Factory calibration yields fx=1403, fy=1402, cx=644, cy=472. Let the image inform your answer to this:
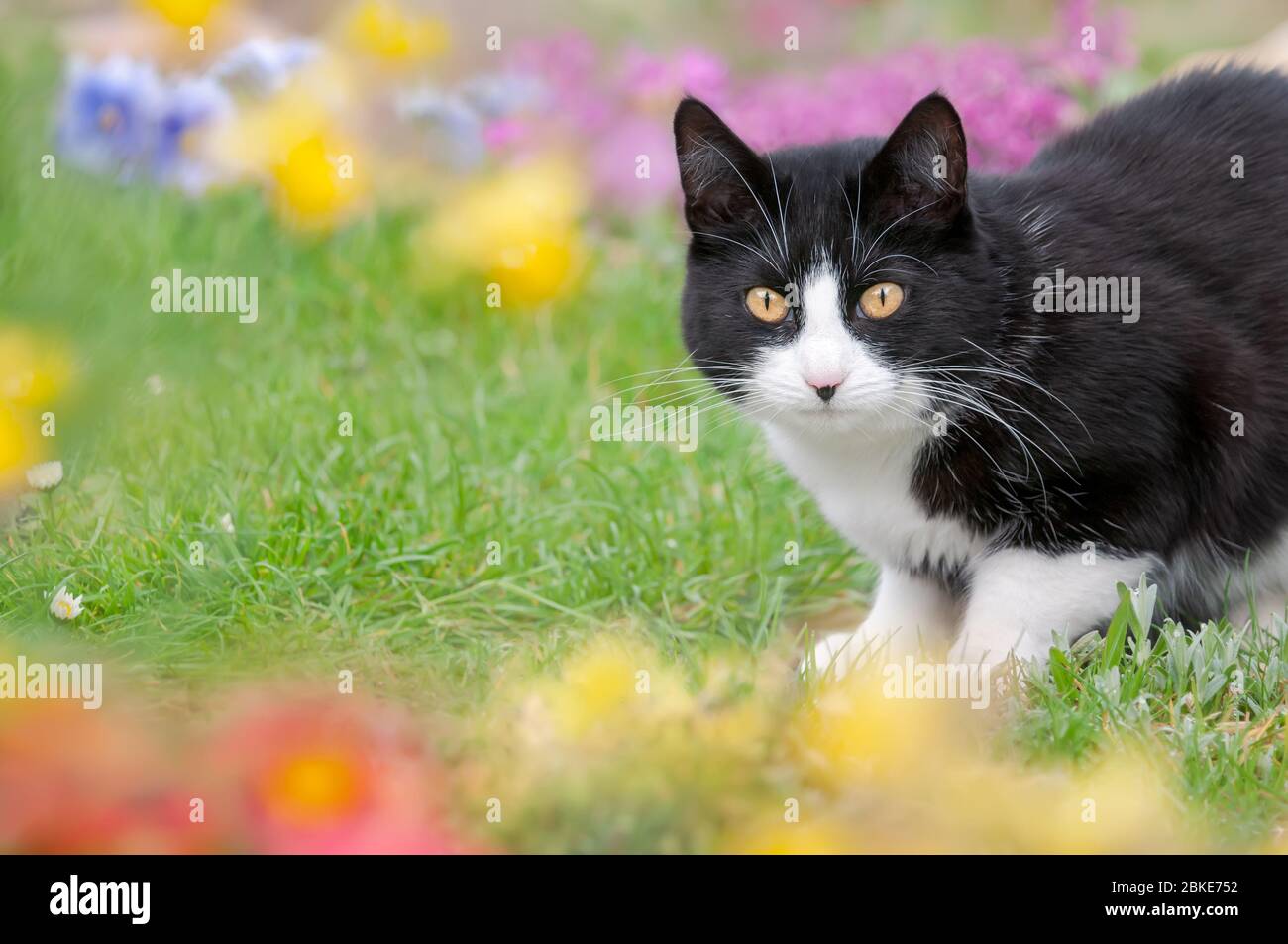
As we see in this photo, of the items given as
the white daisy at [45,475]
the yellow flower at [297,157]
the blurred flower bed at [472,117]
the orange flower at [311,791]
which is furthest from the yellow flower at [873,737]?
the yellow flower at [297,157]

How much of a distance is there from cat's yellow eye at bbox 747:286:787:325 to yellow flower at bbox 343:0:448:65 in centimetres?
343

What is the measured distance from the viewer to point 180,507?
9.97 feet

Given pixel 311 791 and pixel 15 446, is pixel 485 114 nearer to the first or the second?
pixel 15 446

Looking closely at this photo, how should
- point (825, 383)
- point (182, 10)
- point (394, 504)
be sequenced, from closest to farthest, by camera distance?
point (825, 383)
point (394, 504)
point (182, 10)

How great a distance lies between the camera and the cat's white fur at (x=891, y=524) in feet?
8.07

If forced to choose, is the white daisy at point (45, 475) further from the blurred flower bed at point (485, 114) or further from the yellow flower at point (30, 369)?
the blurred flower bed at point (485, 114)

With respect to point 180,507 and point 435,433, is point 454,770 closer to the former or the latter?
point 180,507

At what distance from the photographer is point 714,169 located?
264 centimetres

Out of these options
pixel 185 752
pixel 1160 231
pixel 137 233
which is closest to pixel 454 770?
pixel 185 752

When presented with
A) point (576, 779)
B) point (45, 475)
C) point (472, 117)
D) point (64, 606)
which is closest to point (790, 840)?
point (576, 779)

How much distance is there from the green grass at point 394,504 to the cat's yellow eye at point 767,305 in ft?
1.80

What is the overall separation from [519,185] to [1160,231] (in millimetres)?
2760

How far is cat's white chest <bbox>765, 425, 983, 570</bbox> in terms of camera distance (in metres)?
2.67

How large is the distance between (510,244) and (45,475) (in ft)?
6.22
